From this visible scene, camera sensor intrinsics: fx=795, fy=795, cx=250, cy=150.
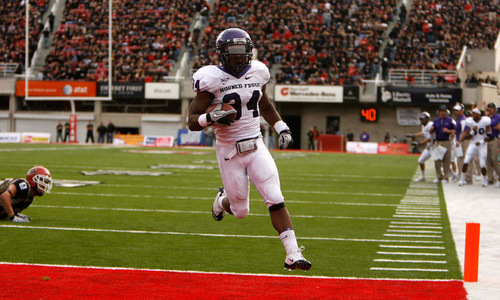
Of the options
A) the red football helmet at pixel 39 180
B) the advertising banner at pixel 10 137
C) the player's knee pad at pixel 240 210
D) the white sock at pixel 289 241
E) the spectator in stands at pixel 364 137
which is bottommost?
the advertising banner at pixel 10 137

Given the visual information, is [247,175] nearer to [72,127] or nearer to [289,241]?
[289,241]

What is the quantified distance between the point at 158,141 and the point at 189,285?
32.7 metres

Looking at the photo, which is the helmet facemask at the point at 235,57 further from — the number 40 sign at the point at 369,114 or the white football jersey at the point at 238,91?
the number 40 sign at the point at 369,114

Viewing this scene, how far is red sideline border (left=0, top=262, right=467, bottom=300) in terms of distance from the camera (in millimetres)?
5426

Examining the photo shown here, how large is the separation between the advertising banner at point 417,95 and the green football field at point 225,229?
1932 cm

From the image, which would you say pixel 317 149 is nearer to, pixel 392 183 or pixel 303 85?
pixel 303 85

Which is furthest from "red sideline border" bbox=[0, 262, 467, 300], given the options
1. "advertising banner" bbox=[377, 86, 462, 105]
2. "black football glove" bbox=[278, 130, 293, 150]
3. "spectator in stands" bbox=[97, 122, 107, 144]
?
"spectator in stands" bbox=[97, 122, 107, 144]

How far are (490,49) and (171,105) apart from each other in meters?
15.8

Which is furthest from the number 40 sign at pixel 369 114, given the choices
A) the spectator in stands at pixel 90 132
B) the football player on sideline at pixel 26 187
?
the football player on sideline at pixel 26 187

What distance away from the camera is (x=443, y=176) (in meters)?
17.8

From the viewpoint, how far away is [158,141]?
3822 centimetres

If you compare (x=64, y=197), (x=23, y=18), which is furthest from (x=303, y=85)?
(x=64, y=197)

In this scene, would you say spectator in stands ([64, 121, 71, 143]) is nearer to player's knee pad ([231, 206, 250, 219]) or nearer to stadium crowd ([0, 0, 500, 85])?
stadium crowd ([0, 0, 500, 85])

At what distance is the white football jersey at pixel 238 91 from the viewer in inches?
239
